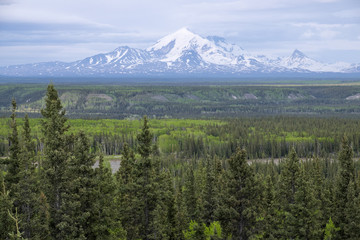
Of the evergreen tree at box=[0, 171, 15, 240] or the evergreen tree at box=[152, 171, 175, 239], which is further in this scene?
the evergreen tree at box=[152, 171, 175, 239]

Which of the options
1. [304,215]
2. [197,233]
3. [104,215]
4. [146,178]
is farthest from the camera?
[197,233]

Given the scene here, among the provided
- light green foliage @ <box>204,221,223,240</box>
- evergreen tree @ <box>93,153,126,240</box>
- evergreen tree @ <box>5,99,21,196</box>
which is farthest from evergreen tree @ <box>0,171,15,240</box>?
light green foliage @ <box>204,221,223,240</box>

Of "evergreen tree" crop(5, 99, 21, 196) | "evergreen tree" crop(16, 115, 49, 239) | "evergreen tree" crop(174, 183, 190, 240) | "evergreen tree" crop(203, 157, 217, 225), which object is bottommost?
"evergreen tree" crop(174, 183, 190, 240)

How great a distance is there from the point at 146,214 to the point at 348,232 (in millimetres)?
22367

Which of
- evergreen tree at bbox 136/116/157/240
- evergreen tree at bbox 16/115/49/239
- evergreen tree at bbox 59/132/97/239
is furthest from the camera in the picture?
evergreen tree at bbox 136/116/157/240

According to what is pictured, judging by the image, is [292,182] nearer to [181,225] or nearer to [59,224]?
[181,225]

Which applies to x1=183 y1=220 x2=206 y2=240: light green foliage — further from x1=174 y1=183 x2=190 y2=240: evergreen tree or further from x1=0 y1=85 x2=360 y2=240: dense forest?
x1=174 y1=183 x2=190 y2=240: evergreen tree

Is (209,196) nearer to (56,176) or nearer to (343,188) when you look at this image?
(343,188)

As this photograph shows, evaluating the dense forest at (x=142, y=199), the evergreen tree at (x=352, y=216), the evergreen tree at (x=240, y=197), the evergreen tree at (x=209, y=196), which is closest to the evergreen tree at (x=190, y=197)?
the dense forest at (x=142, y=199)

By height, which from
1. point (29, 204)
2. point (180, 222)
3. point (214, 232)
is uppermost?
point (29, 204)

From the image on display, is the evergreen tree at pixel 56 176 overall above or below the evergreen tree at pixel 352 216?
above

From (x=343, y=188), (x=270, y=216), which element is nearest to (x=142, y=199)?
(x=270, y=216)

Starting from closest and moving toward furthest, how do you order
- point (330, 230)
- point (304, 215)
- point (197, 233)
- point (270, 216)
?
point (304, 215) → point (197, 233) → point (330, 230) → point (270, 216)

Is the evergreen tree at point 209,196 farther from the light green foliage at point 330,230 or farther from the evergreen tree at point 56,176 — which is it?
the evergreen tree at point 56,176
